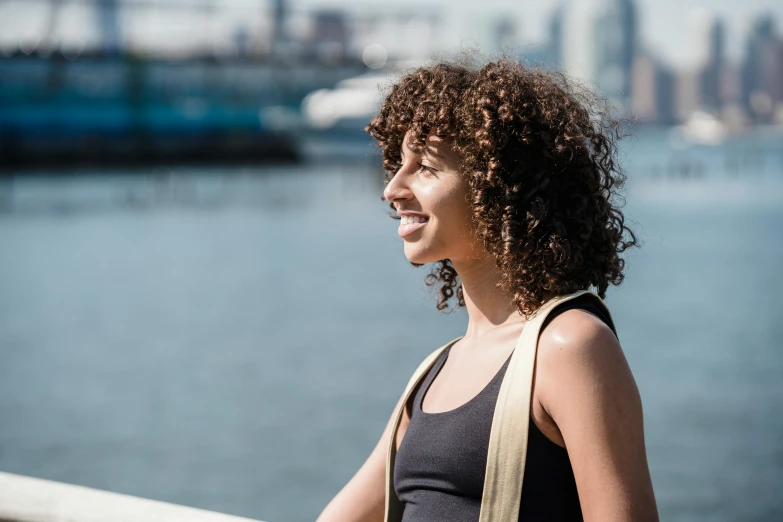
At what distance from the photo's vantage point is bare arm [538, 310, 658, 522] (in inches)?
56.7

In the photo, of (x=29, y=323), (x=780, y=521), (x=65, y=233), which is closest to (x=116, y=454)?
(x=780, y=521)

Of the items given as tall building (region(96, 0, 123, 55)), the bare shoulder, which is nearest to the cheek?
the bare shoulder

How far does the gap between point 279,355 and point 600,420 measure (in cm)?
1574

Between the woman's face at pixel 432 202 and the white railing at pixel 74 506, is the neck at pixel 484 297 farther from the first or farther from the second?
the white railing at pixel 74 506

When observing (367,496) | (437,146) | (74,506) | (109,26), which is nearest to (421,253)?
(437,146)

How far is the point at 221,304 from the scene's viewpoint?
22156mm

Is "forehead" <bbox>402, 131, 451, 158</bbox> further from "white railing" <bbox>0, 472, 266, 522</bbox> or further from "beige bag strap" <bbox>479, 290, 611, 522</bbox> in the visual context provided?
"white railing" <bbox>0, 472, 266, 522</bbox>

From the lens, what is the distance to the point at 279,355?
55.7 feet

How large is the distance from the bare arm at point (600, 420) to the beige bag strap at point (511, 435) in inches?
1.9

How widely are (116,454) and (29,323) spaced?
944 cm

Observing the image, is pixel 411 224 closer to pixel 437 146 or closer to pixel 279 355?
pixel 437 146

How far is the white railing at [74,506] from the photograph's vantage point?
2146 millimetres

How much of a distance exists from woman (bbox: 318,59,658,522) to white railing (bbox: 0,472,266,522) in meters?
0.41

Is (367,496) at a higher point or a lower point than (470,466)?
lower
